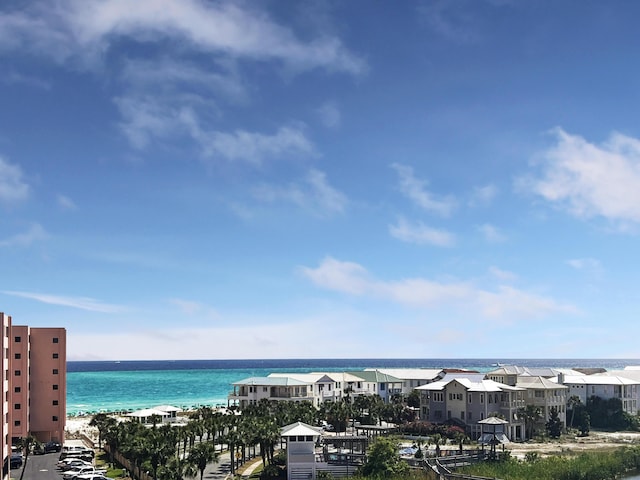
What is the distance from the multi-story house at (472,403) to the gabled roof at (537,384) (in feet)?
7.12

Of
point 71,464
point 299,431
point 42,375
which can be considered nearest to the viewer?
point 299,431

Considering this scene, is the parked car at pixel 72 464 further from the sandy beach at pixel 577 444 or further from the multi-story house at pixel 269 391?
the multi-story house at pixel 269 391

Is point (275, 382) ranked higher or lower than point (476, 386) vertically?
lower

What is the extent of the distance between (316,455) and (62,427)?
3144 centimetres

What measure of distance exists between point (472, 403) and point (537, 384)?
9.27 meters

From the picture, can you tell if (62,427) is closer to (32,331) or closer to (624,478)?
(32,331)

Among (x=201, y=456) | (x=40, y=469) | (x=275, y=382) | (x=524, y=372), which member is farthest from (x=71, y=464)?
(x=524, y=372)

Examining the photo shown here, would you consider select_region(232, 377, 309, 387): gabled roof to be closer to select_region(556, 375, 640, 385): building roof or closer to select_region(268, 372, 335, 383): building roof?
select_region(268, 372, 335, 383): building roof

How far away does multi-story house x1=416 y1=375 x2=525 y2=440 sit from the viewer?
8588 cm

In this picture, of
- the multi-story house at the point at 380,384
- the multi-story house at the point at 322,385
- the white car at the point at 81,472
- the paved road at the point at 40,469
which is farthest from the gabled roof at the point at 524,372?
the paved road at the point at 40,469

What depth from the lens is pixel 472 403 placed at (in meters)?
87.9

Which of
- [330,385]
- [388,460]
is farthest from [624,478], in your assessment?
[330,385]

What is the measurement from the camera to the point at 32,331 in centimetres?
8112

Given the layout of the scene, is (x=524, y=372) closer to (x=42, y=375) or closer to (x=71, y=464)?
(x=42, y=375)
